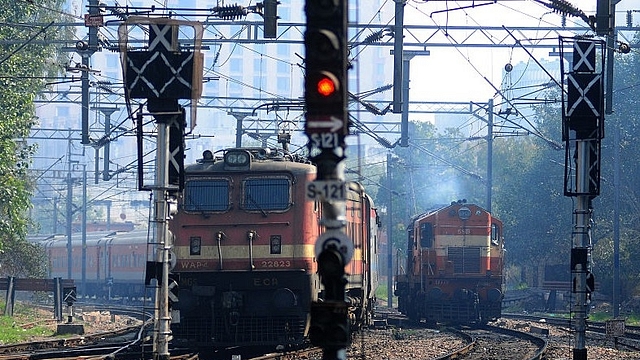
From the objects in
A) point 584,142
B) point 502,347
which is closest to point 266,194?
point 584,142

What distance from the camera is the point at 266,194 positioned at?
19531mm

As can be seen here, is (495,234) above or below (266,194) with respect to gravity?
below

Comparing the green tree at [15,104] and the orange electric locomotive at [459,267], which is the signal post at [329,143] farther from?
the orange electric locomotive at [459,267]

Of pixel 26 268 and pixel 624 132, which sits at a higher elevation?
pixel 624 132

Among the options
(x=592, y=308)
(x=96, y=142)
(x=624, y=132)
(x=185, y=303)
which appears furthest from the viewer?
(x=624, y=132)

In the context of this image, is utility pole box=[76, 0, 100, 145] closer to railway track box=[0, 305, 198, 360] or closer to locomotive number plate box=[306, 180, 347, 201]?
railway track box=[0, 305, 198, 360]

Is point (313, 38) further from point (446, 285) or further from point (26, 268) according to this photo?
point (26, 268)

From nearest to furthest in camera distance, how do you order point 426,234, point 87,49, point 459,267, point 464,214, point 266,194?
point 266,194
point 87,49
point 464,214
point 459,267
point 426,234

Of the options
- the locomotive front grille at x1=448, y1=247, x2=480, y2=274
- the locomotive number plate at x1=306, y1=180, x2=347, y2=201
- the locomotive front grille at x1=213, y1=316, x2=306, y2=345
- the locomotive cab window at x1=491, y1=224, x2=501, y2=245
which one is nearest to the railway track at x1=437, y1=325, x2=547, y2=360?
the locomotive front grille at x1=213, y1=316, x2=306, y2=345

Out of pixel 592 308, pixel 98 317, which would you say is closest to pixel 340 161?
pixel 98 317

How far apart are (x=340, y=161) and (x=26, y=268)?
141ft

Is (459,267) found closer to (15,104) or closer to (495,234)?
(495,234)

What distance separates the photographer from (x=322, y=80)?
29.1ft

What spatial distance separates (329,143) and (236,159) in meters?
10.8
